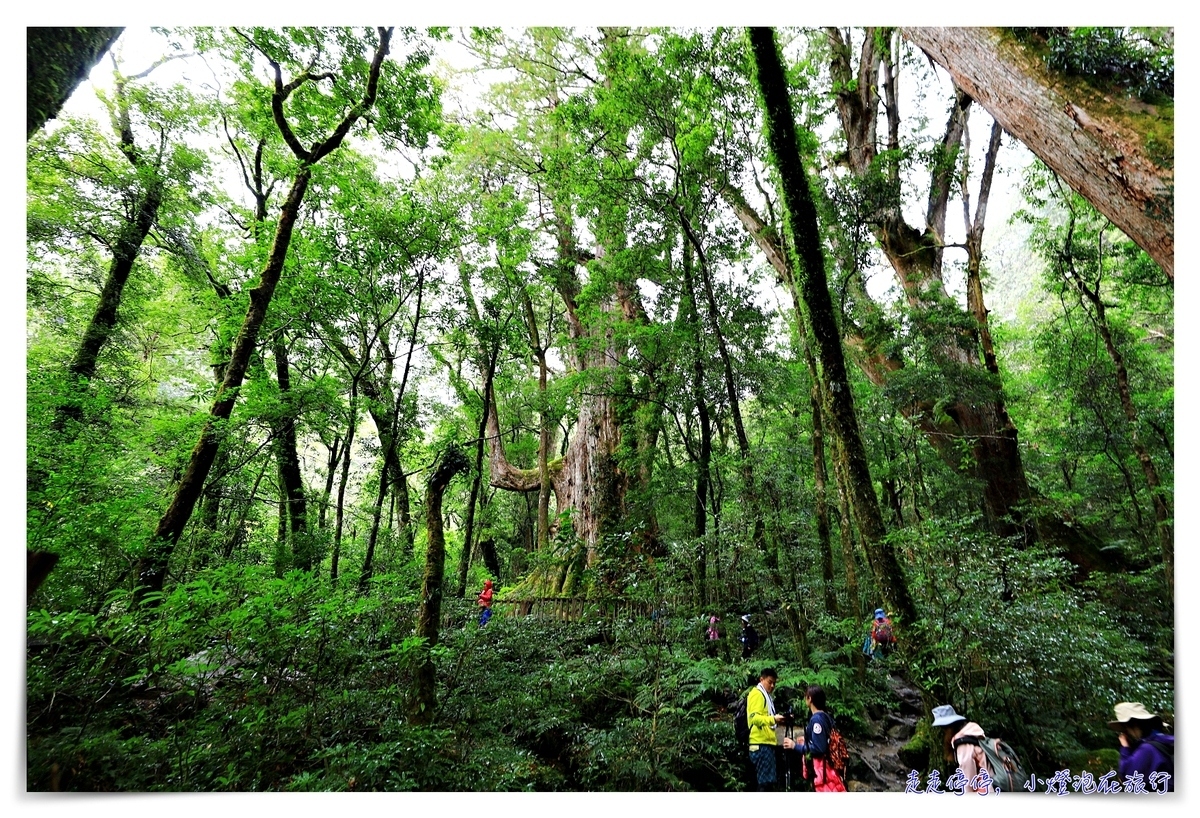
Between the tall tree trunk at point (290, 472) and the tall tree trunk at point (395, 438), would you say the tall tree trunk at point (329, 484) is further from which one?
the tall tree trunk at point (395, 438)

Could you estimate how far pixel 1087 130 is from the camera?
142 inches

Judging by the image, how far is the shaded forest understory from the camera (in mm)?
3363

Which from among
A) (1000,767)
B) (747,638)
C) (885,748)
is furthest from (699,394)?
(1000,767)

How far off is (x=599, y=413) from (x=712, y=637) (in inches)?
186

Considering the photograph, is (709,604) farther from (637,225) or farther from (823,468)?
(637,225)

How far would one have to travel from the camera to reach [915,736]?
4512mm

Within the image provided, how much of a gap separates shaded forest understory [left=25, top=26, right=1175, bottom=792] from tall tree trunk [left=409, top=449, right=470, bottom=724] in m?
0.04

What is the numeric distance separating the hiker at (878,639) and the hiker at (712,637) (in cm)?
179

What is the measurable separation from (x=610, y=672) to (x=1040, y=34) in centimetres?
664

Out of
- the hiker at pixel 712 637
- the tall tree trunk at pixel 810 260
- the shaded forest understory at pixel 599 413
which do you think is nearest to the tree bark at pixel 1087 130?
the shaded forest understory at pixel 599 413

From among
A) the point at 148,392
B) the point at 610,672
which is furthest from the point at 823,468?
the point at 148,392

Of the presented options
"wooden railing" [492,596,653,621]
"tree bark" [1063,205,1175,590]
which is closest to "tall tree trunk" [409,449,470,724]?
"wooden railing" [492,596,653,621]

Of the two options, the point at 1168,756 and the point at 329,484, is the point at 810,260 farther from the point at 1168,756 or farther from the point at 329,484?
the point at 329,484

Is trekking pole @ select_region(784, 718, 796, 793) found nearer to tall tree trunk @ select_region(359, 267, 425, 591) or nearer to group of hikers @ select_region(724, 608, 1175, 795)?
group of hikers @ select_region(724, 608, 1175, 795)
